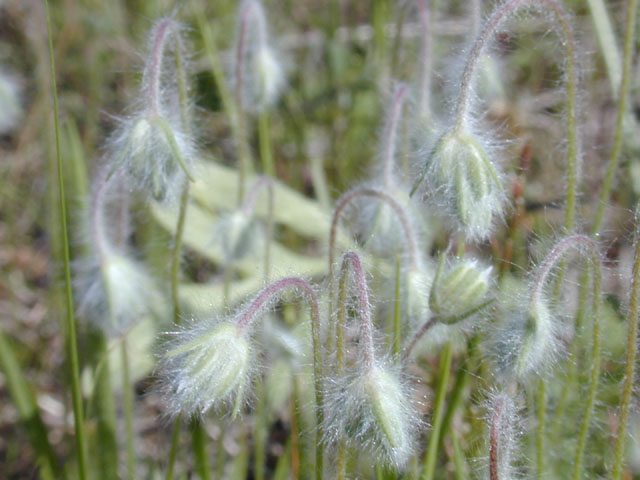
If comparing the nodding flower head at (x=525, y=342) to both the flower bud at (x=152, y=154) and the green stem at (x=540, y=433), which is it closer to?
the green stem at (x=540, y=433)

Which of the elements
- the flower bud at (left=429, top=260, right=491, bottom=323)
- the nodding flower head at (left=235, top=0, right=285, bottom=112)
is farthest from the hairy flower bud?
the nodding flower head at (left=235, top=0, right=285, bottom=112)

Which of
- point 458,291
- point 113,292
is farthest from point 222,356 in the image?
point 113,292

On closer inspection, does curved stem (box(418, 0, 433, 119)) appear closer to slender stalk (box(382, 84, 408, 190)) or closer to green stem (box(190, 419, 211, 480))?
slender stalk (box(382, 84, 408, 190))

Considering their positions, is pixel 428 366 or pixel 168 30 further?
pixel 428 366

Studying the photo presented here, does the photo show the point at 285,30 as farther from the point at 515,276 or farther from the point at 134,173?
the point at 134,173

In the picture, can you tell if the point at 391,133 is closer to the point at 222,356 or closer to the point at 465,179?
the point at 465,179

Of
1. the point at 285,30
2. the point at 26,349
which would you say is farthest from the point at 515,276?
the point at 285,30
